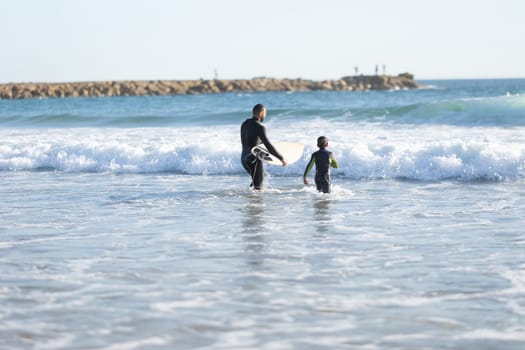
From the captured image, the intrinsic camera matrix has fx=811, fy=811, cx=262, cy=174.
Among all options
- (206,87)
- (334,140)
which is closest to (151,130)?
(334,140)

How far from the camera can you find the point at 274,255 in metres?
6.97

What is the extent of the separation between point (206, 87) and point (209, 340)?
325ft

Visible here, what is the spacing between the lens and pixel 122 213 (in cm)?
963

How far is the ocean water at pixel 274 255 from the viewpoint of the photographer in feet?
16.0

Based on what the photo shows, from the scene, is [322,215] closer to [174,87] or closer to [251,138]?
[251,138]

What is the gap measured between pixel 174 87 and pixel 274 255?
94.6m

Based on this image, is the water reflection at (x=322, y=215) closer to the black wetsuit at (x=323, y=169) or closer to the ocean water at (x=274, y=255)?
the ocean water at (x=274, y=255)

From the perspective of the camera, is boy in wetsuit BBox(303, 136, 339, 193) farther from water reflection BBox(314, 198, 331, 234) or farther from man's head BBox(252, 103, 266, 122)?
man's head BBox(252, 103, 266, 122)

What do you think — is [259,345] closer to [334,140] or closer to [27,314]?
[27,314]

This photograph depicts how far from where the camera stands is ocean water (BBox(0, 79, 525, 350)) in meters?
4.89

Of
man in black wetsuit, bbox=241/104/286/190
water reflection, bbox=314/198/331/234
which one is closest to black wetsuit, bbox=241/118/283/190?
man in black wetsuit, bbox=241/104/286/190

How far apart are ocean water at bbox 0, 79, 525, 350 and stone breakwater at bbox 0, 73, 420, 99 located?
81.9m

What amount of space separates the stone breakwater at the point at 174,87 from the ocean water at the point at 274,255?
81.9 metres

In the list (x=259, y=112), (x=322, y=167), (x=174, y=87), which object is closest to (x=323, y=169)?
(x=322, y=167)
